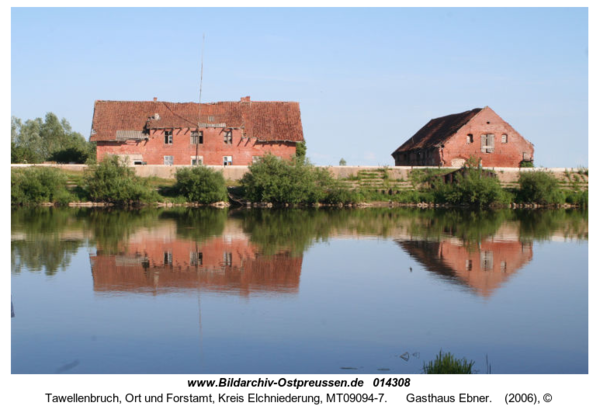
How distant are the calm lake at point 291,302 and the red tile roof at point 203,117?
31.1 m

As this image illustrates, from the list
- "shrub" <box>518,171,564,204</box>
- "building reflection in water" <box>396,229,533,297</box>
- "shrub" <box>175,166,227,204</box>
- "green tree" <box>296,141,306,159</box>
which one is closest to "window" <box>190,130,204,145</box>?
"shrub" <box>175,166,227,204</box>

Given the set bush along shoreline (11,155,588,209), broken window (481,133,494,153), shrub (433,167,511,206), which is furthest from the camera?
broken window (481,133,494,153)

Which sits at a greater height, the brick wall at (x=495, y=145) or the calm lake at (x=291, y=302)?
the brick wall at (x=495, y=145)

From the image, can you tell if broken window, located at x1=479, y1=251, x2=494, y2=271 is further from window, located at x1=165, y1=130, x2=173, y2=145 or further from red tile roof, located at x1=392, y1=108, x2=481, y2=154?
window, located at x1=165, y1=130, x2=173, y2=145

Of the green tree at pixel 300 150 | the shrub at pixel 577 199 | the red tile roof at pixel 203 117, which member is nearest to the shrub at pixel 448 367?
the shrub at pixel 577 199

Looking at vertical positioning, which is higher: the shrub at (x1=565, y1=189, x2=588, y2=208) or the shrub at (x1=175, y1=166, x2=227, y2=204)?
the shrub at (x1=175, y1=166, x2=227, y2=204)

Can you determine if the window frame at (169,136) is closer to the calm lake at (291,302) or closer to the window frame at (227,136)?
the window frame at (227,136)

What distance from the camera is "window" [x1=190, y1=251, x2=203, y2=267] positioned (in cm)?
1942

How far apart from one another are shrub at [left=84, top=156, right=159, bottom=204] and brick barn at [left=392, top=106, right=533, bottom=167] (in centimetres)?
2502

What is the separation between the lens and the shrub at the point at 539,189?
176 feet

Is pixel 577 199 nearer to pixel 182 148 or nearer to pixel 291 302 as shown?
pixel 182 148

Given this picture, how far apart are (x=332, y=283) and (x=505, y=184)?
41.9 meters
